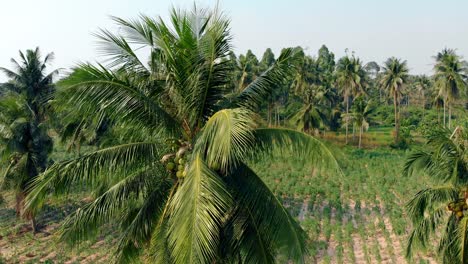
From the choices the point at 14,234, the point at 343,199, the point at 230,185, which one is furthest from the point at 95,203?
Result: the point at 343,199

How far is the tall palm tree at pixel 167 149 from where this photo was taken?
18.2 ft

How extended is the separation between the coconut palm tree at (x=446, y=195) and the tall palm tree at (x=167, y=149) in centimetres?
370

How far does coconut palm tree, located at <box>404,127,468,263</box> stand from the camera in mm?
7930

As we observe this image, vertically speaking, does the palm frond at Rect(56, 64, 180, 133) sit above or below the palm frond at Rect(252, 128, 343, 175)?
above

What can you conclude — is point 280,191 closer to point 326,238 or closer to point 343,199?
point 343,199

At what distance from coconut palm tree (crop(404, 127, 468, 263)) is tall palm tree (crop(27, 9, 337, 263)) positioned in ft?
12.1

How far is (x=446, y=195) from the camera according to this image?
326 inches

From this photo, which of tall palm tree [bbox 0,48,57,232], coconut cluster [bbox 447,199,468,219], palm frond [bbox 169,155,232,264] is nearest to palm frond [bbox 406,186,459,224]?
coconut cluster [bbox 447,199,468,219]

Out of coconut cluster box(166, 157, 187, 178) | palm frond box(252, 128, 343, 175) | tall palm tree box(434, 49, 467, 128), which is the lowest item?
coconut cluster box(166, 157, 187, 178)

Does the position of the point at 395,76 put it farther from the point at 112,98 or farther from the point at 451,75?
the point at 112,98

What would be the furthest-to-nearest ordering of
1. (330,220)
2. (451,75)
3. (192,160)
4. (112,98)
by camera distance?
(451,75) → (330,220) → (112,98) → (192,160)

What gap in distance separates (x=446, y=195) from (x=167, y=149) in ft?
17.7

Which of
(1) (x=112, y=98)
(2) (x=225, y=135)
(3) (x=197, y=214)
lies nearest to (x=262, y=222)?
(3) (x=197, y=214)

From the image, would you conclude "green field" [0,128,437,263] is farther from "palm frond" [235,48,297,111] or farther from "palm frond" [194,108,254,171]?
"palm frond" [194,108,254,171]
